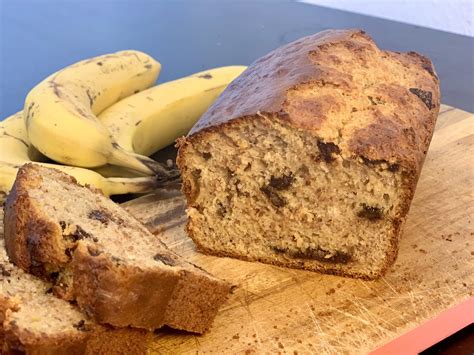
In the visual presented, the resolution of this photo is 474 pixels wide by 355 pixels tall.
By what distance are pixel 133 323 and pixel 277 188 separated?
86cm

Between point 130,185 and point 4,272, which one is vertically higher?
point 4,272

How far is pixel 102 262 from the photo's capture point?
6.17 feet

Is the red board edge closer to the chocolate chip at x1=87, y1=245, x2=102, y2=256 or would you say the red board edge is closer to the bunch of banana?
the chocolate chip at x1=87, y1=245, x2=102, y2=256

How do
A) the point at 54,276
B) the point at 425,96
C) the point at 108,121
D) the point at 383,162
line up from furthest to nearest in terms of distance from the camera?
the point at 108,121, the point at 425,96, the point at 383,162, the point at 54,276

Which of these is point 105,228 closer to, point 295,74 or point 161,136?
point 295,74

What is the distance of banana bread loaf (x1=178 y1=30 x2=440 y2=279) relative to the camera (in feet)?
7.80

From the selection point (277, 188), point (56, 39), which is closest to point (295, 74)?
point (277, 188)

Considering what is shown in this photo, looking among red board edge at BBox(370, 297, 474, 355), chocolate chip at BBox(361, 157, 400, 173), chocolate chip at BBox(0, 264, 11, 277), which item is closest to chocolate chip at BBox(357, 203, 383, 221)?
chocolate chip at BBox(361, 157, 400, 173)

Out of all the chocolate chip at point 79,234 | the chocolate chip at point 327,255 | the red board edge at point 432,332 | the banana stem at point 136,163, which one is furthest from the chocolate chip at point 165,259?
the banana stem at point 136,163

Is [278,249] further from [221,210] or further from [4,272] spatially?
[4,272]

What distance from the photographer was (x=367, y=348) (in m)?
2.16

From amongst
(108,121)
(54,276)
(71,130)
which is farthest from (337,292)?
(108,121)

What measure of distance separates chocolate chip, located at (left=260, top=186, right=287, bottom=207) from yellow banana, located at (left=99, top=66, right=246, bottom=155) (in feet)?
A: 3.62

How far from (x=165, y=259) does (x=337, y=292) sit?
0.73m
